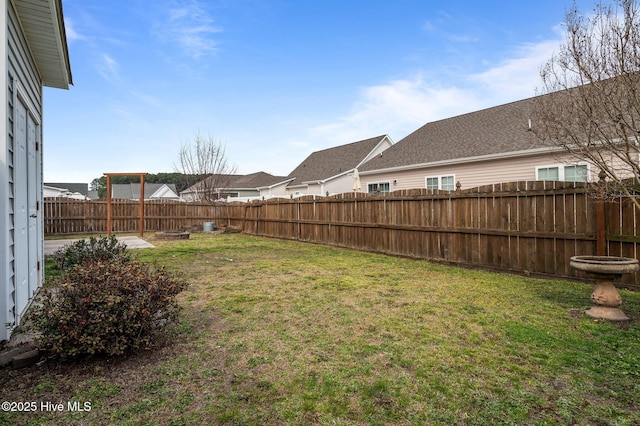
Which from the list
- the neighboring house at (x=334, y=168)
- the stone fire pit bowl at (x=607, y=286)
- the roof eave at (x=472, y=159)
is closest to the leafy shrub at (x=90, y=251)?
the stone fire pit bowl at (x=607, y=286)

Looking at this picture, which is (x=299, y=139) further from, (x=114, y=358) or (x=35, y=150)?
(x=114, y=358)

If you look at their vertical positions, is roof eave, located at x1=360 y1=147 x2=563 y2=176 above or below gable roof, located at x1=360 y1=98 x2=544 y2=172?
below

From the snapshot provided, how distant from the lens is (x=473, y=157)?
41.7 ft

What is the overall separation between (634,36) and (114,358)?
6530mm

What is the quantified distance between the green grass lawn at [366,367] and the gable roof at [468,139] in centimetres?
813

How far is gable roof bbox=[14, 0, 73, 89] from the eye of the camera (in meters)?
3.85

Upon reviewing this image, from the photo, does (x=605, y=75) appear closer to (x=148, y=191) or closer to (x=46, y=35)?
(x=46, y=35)

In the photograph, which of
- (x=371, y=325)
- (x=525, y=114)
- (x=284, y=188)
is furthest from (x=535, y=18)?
(x=284, y=188)

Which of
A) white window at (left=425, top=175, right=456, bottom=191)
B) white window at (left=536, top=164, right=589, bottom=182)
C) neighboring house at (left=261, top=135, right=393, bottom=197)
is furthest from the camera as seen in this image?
neighboring house at (left=261, top=135, right=393, bottom=197)

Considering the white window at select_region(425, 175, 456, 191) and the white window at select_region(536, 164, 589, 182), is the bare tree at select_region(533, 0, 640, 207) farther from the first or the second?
the white window at select_region(425, 175, 456, 191)

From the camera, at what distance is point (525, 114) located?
42.5ft

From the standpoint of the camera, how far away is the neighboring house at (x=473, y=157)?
36.2 ft

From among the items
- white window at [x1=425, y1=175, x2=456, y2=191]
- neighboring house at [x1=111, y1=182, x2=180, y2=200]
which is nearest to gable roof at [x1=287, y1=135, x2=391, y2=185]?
white window at [x1=425, y1=175, x2=456, y2=191]

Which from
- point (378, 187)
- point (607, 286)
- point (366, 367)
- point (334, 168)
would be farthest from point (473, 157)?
point (366, 367)
